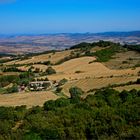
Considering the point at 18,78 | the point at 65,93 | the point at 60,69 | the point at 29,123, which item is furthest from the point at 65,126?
the point at 60,69

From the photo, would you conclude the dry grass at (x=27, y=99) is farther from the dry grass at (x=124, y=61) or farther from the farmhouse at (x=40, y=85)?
the dry grass at (x=124, y=61)

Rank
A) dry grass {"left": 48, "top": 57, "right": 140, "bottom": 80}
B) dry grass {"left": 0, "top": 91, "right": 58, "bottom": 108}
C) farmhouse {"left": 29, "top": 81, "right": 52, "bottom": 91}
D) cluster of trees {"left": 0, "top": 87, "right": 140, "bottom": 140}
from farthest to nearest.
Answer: dry grass {"left": 48, "top": 57, "right": 140, "bottom": 80} → farmhouse {"left": 29, "top": 81, "right": 52, "bottom": 91} → dry grass {"left": 0, "top": 91, "right": 58, "bottom": 108} → cluster of trees {"left": 0, "top": 87, "right": 140, "bottom": 140}

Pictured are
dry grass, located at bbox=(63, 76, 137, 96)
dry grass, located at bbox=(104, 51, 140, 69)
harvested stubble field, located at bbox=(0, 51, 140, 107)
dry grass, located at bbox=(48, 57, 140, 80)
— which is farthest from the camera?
dry grass, located at bbox=(104, 51, 140, 69)

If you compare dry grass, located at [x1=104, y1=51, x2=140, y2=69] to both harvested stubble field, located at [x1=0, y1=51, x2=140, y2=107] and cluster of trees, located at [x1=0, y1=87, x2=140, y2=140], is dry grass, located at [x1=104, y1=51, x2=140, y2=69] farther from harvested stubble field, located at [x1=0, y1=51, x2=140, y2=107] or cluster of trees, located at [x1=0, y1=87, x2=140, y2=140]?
cluster of trees, located at [x1=0, y1=87, x2=140, y2=140]

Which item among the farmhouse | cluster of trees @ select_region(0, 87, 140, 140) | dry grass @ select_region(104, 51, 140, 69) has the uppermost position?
cluster of trees @ select_region(0, 87, 140, 140)

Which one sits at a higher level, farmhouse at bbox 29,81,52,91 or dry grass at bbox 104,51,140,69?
dry grass at bbox 104,51,140,69

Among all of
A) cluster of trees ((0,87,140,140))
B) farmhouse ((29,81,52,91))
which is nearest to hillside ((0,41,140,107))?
farmhouse ((29,81,52,91))

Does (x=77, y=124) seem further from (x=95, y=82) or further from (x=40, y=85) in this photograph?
(x=40, y=85)

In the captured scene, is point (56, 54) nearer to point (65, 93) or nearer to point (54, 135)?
point (65, 93)

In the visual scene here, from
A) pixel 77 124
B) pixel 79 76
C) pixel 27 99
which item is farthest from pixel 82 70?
pixel 77 124
